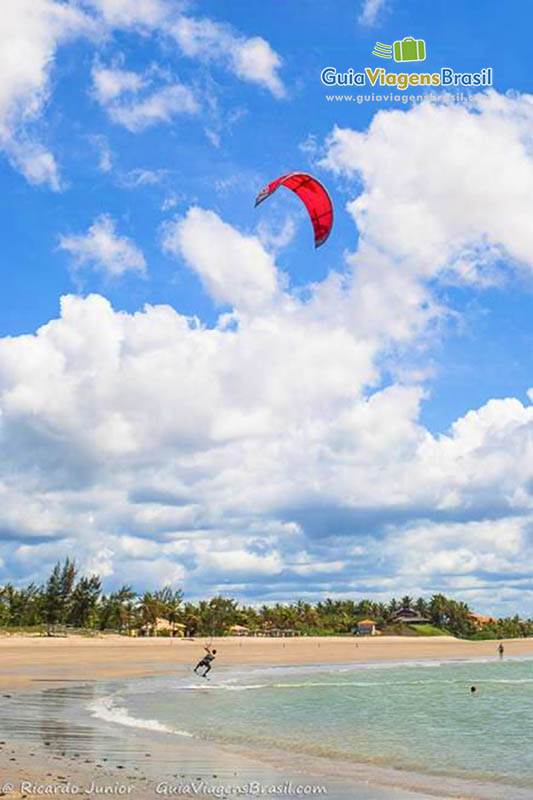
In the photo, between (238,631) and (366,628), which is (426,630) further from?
(238,631)

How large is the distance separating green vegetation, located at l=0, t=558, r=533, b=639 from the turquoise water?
45.5 m

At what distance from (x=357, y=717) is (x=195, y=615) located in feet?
279

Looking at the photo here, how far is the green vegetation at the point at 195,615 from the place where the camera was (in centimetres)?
8819

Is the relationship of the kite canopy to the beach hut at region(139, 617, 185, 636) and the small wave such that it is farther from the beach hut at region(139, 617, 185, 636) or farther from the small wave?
the beach hut at region(139, 617, 185, 636)

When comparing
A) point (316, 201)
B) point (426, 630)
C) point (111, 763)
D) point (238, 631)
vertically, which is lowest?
point (111, 763)

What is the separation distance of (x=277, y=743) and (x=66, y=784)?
329 inches

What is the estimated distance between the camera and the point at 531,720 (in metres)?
26.1

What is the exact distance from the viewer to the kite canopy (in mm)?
21297

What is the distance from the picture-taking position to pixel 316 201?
2195 cm

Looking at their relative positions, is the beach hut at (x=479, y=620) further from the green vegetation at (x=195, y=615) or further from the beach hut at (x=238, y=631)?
the beach hut at (x=238, y=631)

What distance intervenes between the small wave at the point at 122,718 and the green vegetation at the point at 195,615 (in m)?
53.8

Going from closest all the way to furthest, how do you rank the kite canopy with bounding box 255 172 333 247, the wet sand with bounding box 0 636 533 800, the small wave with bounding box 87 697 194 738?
the wet sand with bounding box 0 636 533 800 → the small wave with bounding box 87 697 194 738 → the kite canopy with bounding box 255 172 333 247

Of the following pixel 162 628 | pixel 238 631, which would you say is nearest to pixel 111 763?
pixel 162 628

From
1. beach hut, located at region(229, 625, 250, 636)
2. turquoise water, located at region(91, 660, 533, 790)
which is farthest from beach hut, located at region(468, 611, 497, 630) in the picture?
turquoise water, located at region(91, 660, 533, 790)
